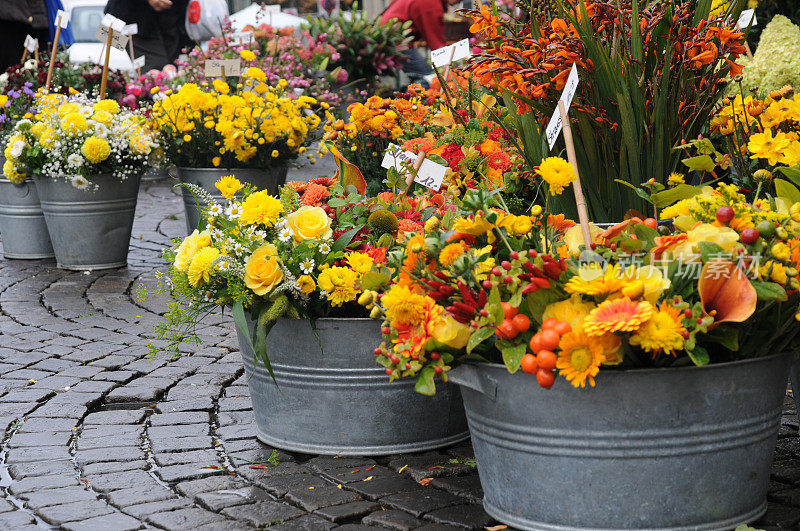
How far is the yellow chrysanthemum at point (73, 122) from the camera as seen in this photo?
5332 mm

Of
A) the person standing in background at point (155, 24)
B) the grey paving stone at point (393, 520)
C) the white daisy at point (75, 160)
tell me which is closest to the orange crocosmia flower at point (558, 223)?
the grey paving stone at point (393, 520)

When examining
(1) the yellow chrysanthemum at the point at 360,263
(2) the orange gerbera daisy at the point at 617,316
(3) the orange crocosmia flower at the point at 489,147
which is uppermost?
(3) the orange crocosmia flower at the point at 489,147

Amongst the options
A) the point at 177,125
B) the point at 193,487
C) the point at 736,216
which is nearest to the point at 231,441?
the point at 193,487

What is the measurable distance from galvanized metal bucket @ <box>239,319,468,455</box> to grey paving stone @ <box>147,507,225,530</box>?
45 cm

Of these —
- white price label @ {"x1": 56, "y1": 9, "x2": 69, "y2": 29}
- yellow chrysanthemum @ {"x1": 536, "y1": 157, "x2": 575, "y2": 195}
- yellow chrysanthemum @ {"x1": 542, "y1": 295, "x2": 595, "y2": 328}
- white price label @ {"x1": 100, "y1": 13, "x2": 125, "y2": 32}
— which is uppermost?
white price label @ {"x1": 56, "y1": 9, "x2": 69, "y2": 29}

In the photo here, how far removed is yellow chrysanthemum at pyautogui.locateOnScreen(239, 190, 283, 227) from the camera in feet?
9.02

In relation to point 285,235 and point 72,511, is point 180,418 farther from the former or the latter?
point 285,235

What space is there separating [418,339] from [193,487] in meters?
0.88

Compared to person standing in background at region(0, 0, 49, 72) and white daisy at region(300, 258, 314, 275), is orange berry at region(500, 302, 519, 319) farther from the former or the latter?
person standing in background at region(0, 0, 49, 72)

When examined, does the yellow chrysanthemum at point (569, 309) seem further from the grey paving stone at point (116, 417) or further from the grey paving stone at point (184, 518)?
the grey paving stone at point (116, 417)

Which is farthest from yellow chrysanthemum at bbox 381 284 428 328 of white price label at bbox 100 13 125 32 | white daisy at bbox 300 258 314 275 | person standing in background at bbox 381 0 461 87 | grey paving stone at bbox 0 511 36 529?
person standing in background at bbox 381 0 461 87

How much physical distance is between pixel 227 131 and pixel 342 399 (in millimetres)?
2924

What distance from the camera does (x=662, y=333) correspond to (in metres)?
1.90

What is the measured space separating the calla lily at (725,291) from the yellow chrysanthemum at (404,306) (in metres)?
0.58
